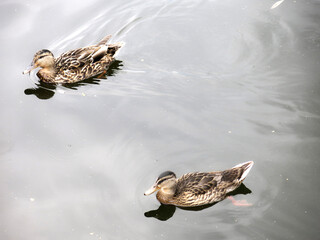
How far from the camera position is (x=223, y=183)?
20.2ft

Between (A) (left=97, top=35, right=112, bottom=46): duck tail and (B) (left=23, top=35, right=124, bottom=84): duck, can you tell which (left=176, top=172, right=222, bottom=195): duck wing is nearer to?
(B) (left=23, top=35, right=124, bottom=84): duck

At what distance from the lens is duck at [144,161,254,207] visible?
6094mm

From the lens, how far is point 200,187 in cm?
609

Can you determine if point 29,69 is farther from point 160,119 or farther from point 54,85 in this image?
point 160,119

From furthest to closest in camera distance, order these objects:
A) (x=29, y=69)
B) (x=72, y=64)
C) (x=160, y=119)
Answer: (x=72, y=64) < (x=29, y=69) < (x=160, y=119)

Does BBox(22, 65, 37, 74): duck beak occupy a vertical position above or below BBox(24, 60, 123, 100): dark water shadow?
above

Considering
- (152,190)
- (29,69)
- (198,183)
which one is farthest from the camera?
(29,69)

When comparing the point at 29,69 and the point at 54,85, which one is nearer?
the point at 29,69

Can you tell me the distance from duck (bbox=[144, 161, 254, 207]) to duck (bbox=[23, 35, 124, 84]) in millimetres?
3550

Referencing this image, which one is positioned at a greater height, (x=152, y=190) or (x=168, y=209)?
(x=152, y=190)

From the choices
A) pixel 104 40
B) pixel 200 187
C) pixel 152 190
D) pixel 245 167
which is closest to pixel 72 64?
pixel 104 40

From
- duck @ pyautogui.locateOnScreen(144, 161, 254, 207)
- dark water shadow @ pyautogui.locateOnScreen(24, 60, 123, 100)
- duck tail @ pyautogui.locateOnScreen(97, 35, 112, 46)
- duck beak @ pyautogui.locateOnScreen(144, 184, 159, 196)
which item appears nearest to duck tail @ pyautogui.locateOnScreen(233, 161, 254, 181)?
duck @ pyautogui.locateOnScreen(144, 161, 254, 207)

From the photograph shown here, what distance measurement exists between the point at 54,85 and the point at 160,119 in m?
2.60

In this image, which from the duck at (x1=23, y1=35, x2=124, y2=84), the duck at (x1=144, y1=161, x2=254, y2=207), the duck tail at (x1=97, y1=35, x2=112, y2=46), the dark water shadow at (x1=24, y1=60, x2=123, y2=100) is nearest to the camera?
the duck at (x1=144, y1=161, x2=254, y2=207)
